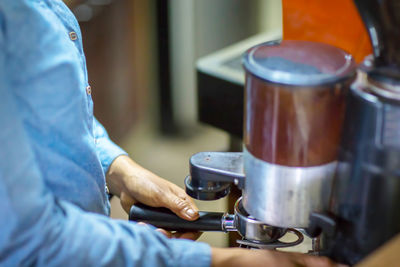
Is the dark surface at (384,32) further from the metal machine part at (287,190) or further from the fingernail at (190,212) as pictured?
the fingernail at (190,212)

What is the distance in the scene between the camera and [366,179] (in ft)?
1.86

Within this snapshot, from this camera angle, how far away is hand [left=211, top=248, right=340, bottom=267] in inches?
26.2

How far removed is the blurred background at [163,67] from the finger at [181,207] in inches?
53.2

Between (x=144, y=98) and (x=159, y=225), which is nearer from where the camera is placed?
(x=159, y=225)

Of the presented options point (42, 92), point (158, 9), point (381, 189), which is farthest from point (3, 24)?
point (158, 9)

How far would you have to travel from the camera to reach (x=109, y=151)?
3.29ft

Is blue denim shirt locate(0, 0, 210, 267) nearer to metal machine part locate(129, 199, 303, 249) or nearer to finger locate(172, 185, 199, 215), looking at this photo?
metal machine part locate(129, 199, 303, 249)

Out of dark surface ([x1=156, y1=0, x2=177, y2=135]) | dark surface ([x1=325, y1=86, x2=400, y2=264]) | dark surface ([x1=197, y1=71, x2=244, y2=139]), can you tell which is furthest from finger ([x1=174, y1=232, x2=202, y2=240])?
dark surface ([x1=156, y1=0, x2=177, y2=135])

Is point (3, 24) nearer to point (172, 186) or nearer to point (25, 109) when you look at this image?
point (25, 109)

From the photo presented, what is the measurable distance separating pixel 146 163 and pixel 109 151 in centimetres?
147

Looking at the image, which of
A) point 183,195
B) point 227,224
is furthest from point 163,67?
point 227,224

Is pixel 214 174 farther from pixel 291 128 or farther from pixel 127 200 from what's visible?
pixel 127 200

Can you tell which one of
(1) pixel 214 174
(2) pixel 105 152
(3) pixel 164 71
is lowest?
(3) pixel 164 71

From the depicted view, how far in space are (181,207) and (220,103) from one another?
0.66 meters
